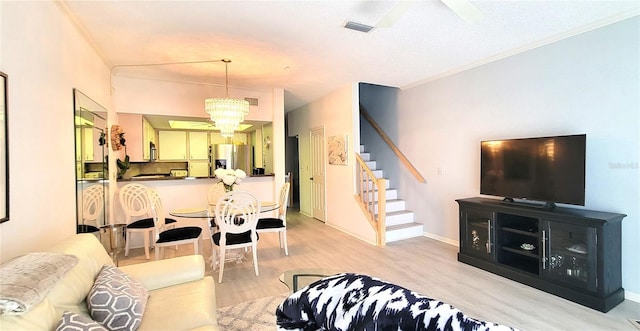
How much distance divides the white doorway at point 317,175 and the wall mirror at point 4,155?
484cm

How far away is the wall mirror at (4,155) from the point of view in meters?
1.49

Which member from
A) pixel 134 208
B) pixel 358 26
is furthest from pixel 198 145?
pixel 358 26

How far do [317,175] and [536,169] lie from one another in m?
4.10

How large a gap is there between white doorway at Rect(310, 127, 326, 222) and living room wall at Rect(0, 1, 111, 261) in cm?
420

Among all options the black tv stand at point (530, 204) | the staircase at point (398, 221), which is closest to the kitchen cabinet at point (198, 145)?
the staircase at point (398, 221)

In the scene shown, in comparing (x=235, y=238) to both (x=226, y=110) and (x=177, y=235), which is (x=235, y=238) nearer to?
(x=177, y=235)

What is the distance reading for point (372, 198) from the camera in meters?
4.71

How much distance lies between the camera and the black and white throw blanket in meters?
0.80

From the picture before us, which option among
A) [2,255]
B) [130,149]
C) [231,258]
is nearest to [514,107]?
[231,258]

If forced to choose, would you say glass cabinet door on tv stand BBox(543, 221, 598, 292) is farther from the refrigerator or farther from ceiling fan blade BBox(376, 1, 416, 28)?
the refrigerator

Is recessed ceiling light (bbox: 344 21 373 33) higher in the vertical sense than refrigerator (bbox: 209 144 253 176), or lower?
higher

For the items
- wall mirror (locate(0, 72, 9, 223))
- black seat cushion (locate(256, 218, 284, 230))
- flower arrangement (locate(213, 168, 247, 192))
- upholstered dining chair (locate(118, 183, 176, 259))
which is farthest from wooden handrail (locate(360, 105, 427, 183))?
wall mirror (locate(0, 72, 9, 223))

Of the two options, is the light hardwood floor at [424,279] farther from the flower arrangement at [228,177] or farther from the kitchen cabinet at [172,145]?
the kitchen cabinet at [172,145]

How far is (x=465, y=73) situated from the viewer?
4.11 m
